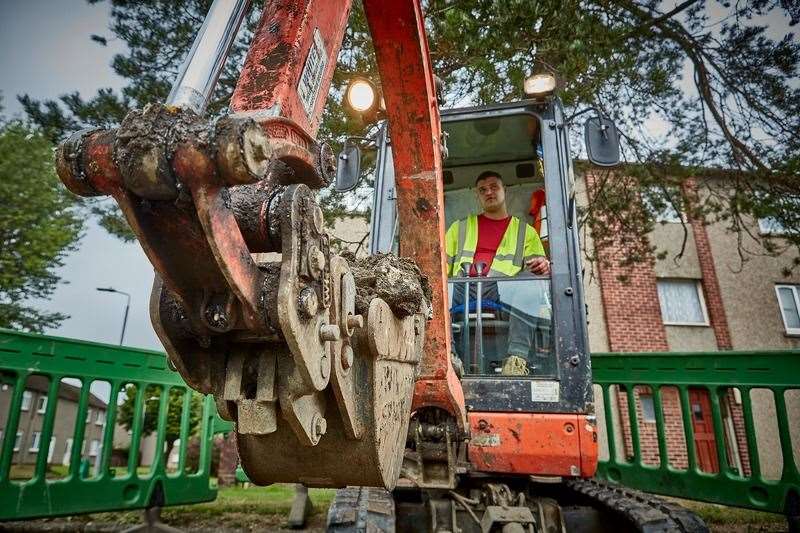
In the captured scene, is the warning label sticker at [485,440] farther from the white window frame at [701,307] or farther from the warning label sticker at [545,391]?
the white window frame at [701,307]

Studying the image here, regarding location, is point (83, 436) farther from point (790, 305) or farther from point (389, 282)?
point (790, 305)

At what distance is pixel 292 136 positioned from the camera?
1.17m

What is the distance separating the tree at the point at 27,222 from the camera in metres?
16.7

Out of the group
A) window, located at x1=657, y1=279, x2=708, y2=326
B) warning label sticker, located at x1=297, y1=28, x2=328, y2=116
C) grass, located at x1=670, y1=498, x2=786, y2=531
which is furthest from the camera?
window, located at x1=657, y1=279, x2=708, y2=326

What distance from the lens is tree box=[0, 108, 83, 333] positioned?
659 inches

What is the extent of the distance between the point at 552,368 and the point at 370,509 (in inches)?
48.7

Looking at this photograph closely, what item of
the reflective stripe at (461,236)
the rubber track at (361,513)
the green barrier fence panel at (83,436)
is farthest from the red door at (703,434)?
the green barrier fence panel at (83,436)

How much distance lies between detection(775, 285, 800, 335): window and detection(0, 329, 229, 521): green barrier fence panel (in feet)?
47.8

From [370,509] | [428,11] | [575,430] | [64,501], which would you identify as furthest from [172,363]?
[428,11]

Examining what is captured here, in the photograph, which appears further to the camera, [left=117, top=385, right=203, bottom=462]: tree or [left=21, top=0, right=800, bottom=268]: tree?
[left=117, top=385, right=203, bottom=462]: tree

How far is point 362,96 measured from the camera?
106 inches

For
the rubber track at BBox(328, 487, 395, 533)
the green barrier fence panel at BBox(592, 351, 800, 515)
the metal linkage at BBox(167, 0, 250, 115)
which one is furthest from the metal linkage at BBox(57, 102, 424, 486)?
the green barrier fence panel at BBox(592, 351, 800, 515)

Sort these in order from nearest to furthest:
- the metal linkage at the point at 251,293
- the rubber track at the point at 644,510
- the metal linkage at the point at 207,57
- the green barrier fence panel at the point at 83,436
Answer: the metal linkage at the point at 251,293 → the metal linkage at the point at 207,57 → the rubber track at the point at 644,510 → the green barrier fence panel at the point at 83,436

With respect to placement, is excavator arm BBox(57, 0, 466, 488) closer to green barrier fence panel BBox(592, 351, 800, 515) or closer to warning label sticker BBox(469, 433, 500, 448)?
warning label sticker BBox(469, 433, 500, 448)
